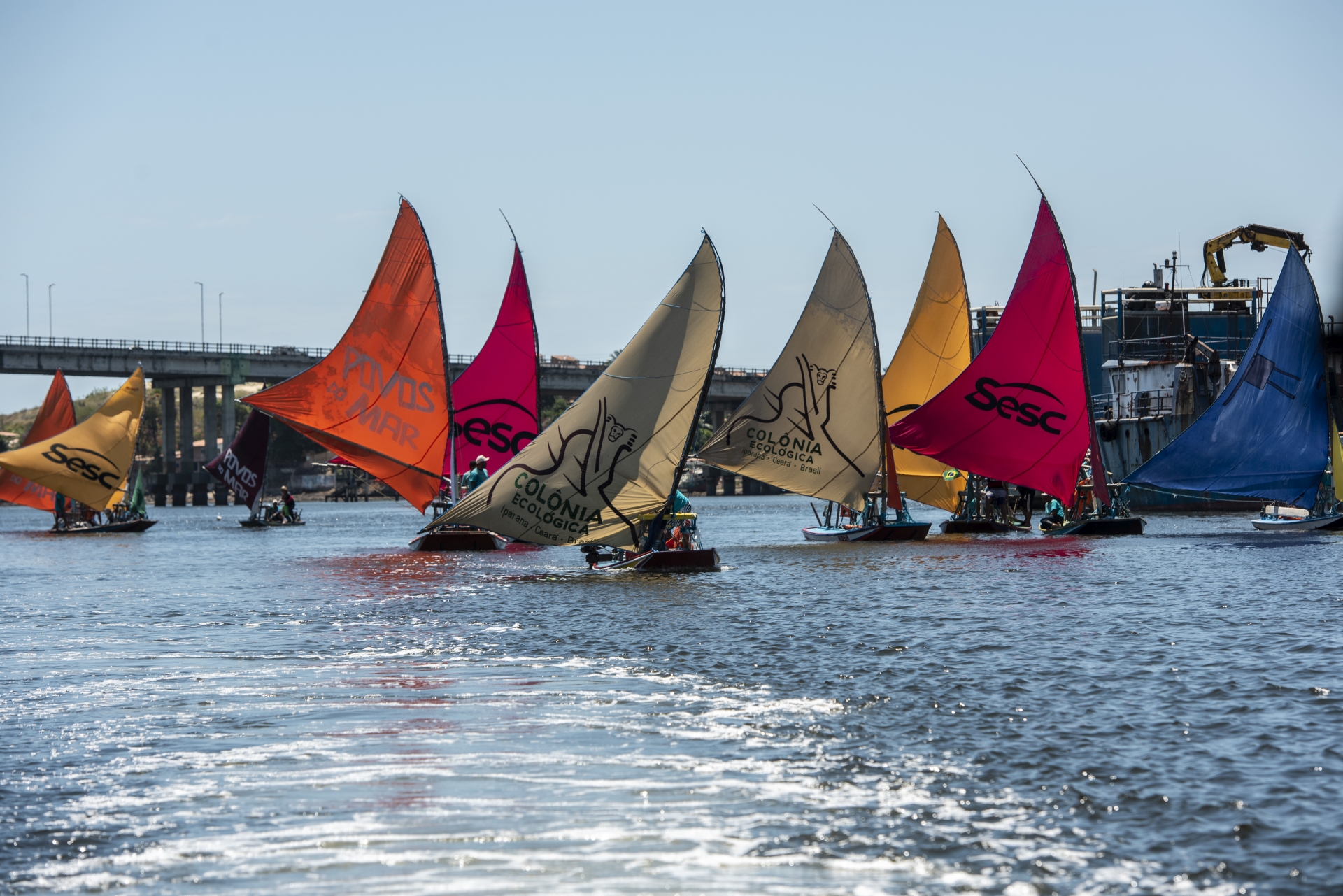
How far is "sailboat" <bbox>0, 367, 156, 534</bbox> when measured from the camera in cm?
7050

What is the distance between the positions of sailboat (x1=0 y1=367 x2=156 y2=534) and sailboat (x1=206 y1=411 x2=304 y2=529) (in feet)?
45.0

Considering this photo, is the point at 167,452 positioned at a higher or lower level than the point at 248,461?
higher

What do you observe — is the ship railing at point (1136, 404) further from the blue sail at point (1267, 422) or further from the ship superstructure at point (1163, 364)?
the blue sail at point (1267, 422)

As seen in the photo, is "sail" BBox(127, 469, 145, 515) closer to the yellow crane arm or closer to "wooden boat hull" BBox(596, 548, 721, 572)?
"wooden boat hull" BBox(596, 548, 721, 572)

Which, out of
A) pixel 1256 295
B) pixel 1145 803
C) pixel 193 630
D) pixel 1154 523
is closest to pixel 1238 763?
pixel 1145 803

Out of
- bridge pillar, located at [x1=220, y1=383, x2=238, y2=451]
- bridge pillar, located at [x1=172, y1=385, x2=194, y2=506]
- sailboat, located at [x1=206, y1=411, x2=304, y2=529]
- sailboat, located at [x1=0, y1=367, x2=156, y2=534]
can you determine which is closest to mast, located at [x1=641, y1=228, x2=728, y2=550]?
sailboat, located at [x1=0, y1=367, x2=156, y2=534]

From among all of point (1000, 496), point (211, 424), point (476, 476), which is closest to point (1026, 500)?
point (1000, 496)

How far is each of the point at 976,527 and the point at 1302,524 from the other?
1273cm

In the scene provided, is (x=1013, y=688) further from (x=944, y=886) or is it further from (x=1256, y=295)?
(x=1256, y=295)

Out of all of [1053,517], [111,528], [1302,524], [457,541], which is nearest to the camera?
[457,541]

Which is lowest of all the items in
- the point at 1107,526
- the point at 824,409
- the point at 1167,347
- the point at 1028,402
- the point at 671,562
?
the point at 671,562

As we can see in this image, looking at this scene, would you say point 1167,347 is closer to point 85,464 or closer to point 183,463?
point 85,464

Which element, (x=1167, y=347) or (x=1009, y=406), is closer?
(x=1009, y=406)

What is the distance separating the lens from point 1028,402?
5169cm
